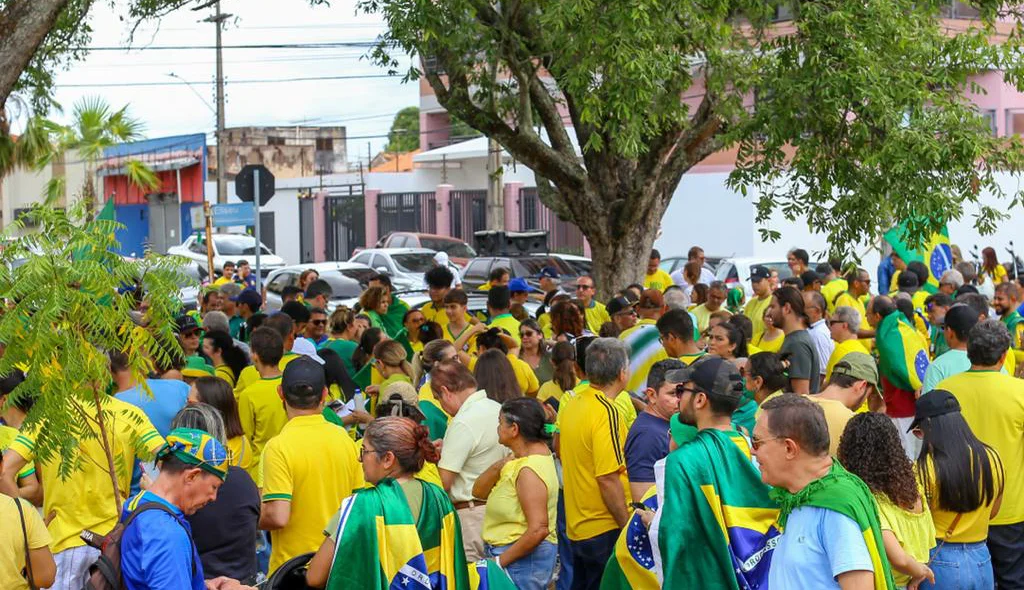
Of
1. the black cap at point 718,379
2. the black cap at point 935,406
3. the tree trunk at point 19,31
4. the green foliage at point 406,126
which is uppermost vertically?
the green foliage at point 406,126

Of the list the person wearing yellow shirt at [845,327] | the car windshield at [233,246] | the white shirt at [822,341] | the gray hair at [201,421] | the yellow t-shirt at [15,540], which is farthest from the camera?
the car windshield at [233,246]

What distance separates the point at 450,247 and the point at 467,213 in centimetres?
807

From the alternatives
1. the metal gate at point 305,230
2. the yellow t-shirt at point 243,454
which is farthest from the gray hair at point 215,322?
the metal gate at point 305,230

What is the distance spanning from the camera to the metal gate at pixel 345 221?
45719 mm

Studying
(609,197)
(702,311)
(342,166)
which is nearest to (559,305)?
(702,311)

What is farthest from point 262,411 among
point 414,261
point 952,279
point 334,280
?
point 414,261

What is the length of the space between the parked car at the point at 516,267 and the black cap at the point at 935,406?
56.7 feet

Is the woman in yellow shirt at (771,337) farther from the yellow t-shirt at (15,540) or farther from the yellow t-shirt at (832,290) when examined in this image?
the yellow t-shirt at (15,540)

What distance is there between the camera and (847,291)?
1374 cm

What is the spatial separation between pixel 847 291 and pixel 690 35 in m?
3.78

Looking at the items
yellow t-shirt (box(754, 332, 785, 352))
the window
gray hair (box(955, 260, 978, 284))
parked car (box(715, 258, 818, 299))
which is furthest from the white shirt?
the window

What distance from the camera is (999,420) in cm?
691

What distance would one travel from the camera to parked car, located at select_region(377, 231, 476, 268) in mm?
32844

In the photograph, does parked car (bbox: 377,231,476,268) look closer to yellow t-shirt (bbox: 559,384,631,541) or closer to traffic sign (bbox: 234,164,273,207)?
traffic sign (bbox: 234,164,273,207)
